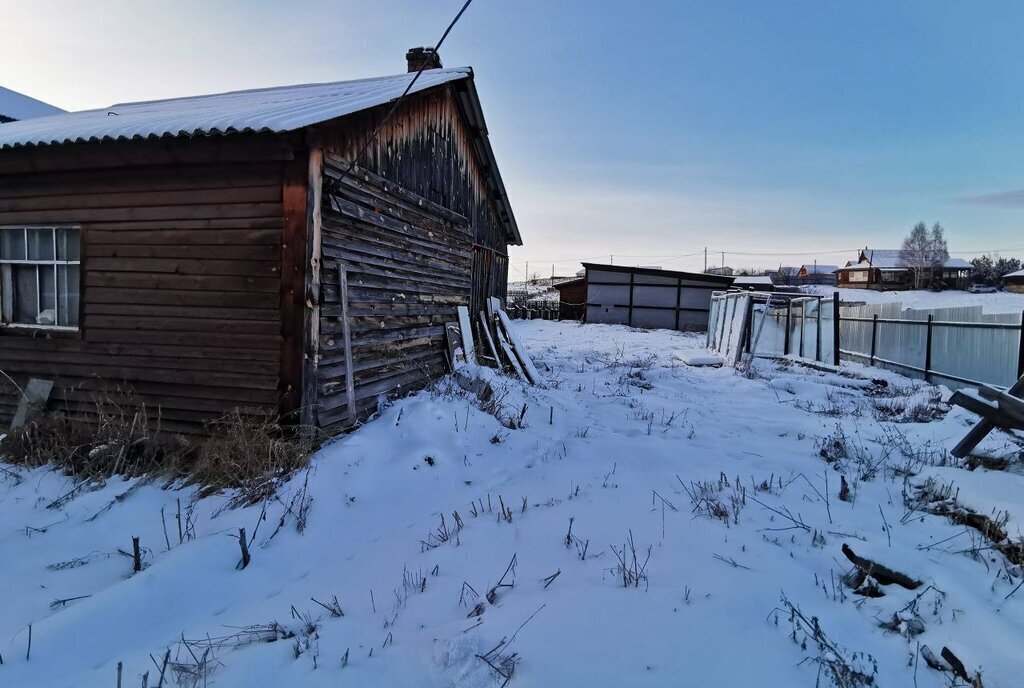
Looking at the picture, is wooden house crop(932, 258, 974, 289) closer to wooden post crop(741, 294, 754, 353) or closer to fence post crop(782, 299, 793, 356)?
fence post crop(782, 299, 793, 356)

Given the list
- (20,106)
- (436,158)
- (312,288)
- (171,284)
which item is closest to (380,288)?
(312,288)

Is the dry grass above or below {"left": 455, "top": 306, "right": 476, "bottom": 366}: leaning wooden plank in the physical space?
below

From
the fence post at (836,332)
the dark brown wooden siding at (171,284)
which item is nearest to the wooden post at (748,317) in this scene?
the fence post at (836,332)

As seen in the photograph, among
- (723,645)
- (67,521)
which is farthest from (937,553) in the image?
(67,521)

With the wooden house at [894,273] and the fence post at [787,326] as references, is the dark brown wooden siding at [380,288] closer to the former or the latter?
the fence post at [787,326]

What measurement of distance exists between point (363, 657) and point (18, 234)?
7422 millimetres

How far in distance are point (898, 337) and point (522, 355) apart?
9117mm

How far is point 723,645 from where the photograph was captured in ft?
7.38

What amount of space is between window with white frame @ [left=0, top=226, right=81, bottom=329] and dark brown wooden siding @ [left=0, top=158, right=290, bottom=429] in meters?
0.19

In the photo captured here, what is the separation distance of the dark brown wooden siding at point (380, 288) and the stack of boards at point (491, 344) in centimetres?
32

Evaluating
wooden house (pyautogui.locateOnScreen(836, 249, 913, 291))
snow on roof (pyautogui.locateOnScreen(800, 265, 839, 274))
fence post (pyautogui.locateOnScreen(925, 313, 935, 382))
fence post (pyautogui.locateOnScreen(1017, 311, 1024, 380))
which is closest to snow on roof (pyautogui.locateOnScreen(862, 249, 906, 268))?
wooden house (pyautogui.locateOnScreen(836, 249, 913, 291))

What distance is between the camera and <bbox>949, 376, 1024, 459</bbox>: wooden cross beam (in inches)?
144

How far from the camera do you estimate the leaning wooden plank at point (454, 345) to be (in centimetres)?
920

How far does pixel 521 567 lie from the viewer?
3053 millimetres
